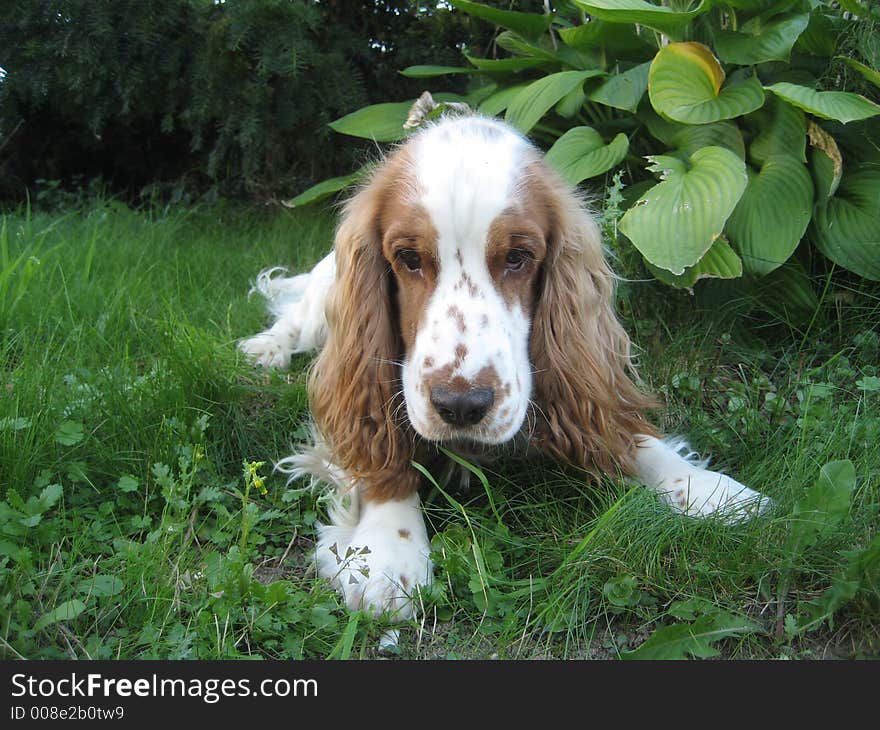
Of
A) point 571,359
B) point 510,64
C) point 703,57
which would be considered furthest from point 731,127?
point 571,359

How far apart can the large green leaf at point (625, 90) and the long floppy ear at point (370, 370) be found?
138cm

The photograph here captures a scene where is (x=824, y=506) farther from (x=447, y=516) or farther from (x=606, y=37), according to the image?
(x=606, y=37)

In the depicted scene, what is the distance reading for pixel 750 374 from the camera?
3.13 metres

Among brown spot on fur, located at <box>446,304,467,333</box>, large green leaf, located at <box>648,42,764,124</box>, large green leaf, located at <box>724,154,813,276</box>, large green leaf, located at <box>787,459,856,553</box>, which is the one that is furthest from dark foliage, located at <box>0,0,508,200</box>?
large green leaf, located at <box>787,459,856,553</box>

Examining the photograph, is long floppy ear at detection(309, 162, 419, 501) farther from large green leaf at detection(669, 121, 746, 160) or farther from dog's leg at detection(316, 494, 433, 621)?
large green leaf at detection(669, 121, 746, 160)

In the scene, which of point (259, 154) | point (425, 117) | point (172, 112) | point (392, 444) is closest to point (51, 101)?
point (172, 112)

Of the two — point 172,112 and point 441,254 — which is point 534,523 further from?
point 172,112

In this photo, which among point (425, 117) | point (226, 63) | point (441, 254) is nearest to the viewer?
point (441, 254)

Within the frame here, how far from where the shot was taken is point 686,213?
2.78 metres

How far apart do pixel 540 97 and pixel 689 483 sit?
1.89 meters

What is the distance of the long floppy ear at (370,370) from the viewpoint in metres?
2.44

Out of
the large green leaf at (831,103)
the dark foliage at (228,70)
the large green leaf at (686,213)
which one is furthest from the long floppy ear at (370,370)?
the dark foliage at (228,70)

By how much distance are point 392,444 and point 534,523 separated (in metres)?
0.46

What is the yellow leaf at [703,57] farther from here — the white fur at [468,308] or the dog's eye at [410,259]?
the dog's eye at [410,259]
